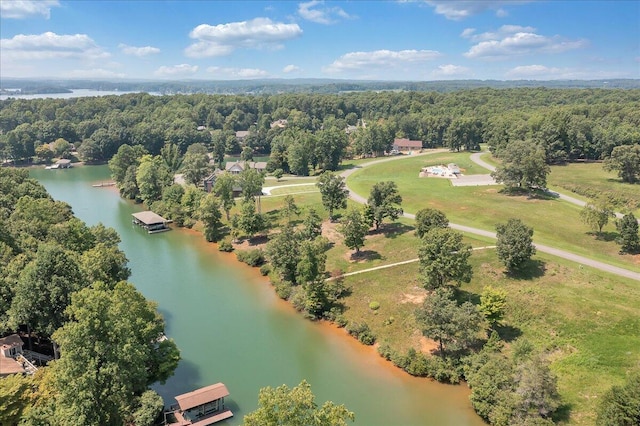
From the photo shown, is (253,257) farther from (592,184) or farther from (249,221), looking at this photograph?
(592,184)

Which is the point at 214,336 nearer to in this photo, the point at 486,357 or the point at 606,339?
the point at 486,357

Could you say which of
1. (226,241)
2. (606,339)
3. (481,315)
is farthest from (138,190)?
(606,339)

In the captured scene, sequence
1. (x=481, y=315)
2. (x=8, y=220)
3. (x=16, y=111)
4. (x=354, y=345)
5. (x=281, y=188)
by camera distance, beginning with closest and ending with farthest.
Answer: (x=481, y=315)
(x=354, y=345)
(x=8, y=220)
(x=281, y=188)
(x=16, y=111)

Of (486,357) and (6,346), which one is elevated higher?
(6,346)

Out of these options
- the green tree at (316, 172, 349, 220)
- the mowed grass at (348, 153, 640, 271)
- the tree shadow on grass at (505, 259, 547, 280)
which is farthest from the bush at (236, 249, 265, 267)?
the tree shadow on grass at (505, 259, 547, 280)

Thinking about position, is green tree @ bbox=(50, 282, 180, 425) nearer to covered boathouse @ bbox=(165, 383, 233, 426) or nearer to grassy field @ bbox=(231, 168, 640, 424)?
covered boathouse @ bbox=(165, 383, 233, 426)

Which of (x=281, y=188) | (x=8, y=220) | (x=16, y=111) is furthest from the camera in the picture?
(x=16, y=111)

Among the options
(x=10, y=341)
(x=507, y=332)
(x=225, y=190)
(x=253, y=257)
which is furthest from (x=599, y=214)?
(x=10, y=341)

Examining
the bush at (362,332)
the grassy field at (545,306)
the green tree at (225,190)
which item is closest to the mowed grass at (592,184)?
the grassy field at (545,306)
